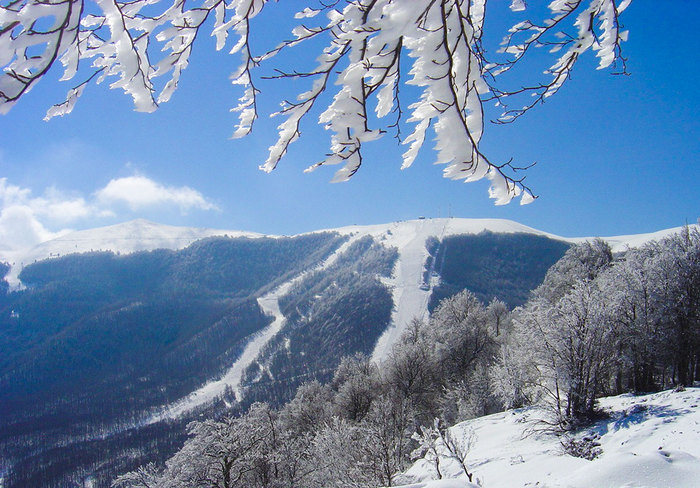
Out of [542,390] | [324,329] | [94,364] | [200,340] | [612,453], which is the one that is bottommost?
[94,364]

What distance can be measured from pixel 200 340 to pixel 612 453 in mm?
167125

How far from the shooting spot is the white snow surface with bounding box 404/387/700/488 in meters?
4.06

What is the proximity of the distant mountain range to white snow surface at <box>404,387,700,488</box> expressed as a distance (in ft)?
265

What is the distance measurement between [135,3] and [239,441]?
52.1ft

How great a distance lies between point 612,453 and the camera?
694cm

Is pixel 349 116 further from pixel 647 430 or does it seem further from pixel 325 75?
pixel 647 430

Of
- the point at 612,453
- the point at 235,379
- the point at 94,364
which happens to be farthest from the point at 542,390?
the point at 94,364

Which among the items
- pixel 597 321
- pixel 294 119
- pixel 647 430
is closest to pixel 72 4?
pixel 294 119

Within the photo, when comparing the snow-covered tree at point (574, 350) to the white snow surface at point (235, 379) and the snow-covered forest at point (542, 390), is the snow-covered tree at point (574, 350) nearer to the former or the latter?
the snow-covered forest at point (542, 390)

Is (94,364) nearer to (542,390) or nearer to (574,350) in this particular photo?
(542,390)

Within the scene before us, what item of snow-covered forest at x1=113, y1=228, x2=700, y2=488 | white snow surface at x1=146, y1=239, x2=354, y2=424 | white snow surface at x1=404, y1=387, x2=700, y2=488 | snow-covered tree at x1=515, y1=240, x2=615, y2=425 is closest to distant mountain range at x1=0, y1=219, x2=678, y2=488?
white snow surface at x1=146, y1=239, x2=354, y2=424

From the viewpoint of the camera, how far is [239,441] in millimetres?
14086

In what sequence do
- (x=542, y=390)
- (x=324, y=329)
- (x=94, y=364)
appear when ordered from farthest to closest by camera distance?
(x=94, y=364) < (x=324, y=329) < (x=542, y=390)

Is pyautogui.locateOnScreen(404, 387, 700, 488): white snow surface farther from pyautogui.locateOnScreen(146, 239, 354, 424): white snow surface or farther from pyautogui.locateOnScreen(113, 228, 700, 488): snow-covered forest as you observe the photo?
pyautogui.locateOnScreen(146, 239, 354, 424): white snow surface
